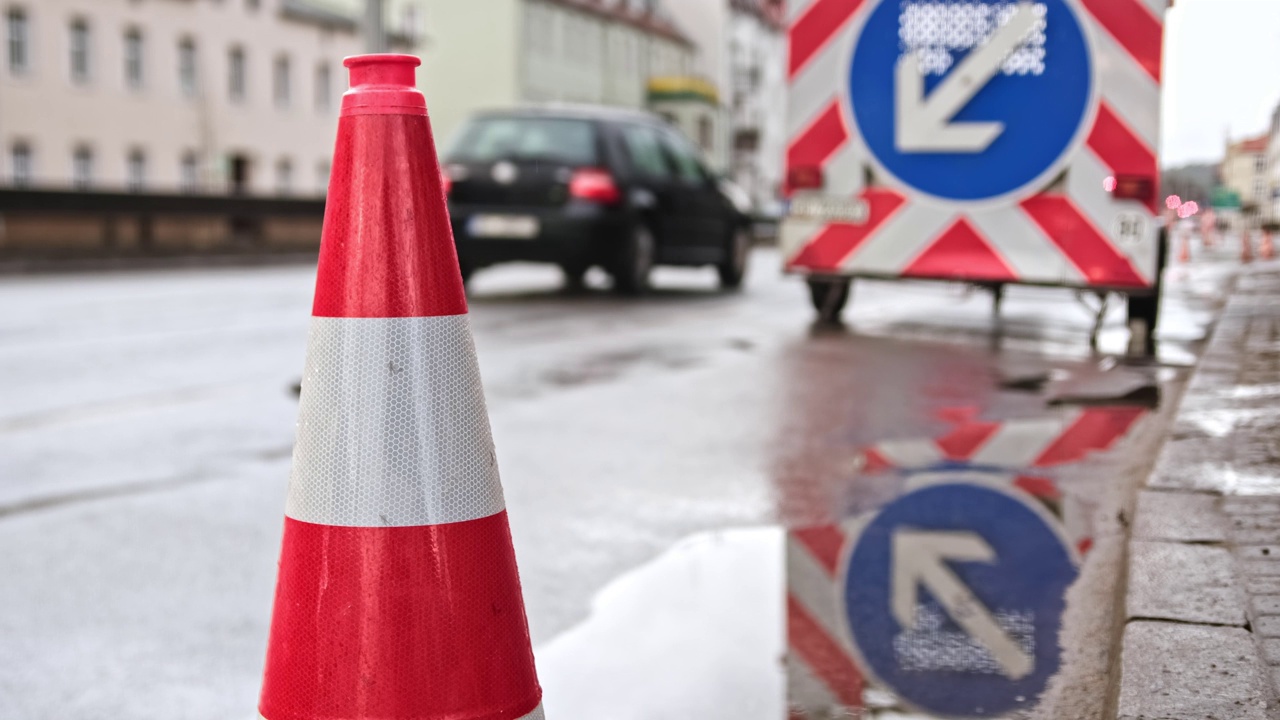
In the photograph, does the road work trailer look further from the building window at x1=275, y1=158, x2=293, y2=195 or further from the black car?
the building window at x1=275, y1=158, x2=293, y2=195

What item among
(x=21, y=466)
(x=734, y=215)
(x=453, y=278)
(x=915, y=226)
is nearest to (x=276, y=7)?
(x=734, y=215)

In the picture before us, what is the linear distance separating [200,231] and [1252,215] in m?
17.4

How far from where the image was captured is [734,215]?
1566 cm

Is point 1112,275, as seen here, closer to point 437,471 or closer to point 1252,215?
point 1252,215

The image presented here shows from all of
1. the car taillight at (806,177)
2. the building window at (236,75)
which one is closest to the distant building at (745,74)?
the building window at (236,75)

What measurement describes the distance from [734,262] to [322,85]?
35.3m

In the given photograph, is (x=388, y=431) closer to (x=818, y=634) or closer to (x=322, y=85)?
(x=818, y=634)

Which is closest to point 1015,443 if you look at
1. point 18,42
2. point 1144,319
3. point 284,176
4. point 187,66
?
point 1144,319

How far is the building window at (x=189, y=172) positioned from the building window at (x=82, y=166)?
328cm

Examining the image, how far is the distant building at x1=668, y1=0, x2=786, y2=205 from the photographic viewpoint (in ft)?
249

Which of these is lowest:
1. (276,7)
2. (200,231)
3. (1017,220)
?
(200,231)

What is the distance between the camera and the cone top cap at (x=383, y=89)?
232 centimetres

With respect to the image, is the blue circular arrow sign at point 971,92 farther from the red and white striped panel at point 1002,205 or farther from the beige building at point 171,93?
the beige building at point 171,93

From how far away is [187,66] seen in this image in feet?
141
